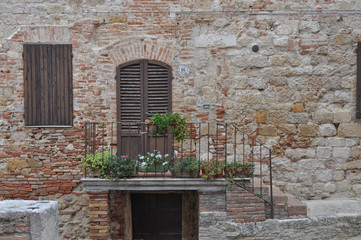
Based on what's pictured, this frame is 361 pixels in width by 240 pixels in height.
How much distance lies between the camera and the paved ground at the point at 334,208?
5.43 meters

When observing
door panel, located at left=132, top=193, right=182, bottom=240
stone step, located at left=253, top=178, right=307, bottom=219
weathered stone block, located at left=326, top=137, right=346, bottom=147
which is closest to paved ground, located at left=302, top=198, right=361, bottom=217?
stone step, located at left=253, top=178, right=307, bottom=219

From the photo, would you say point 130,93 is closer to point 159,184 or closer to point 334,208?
point 159,184

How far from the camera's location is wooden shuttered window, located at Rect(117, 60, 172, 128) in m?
6.29

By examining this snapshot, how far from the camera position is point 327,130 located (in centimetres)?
625

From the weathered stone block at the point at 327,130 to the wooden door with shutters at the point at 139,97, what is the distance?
2.99m

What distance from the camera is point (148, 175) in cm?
532

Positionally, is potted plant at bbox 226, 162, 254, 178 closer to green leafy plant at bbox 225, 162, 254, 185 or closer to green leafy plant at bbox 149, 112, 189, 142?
green leafy plant at bbox 225, 162, 254, 185

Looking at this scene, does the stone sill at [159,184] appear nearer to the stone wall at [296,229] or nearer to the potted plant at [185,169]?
the potted plant at [185,169]

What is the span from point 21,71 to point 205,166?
3.99 metres

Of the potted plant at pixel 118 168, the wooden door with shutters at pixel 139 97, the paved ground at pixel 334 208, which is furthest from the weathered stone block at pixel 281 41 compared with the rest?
the potted plant at pixel 118 168

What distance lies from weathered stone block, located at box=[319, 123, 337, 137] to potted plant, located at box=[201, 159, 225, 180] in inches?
93.8

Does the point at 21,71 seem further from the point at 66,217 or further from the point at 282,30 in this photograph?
the point at 282,30

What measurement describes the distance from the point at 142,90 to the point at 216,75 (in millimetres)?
1479

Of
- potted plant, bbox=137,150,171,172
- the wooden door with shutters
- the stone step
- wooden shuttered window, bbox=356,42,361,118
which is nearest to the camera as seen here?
the stone step
